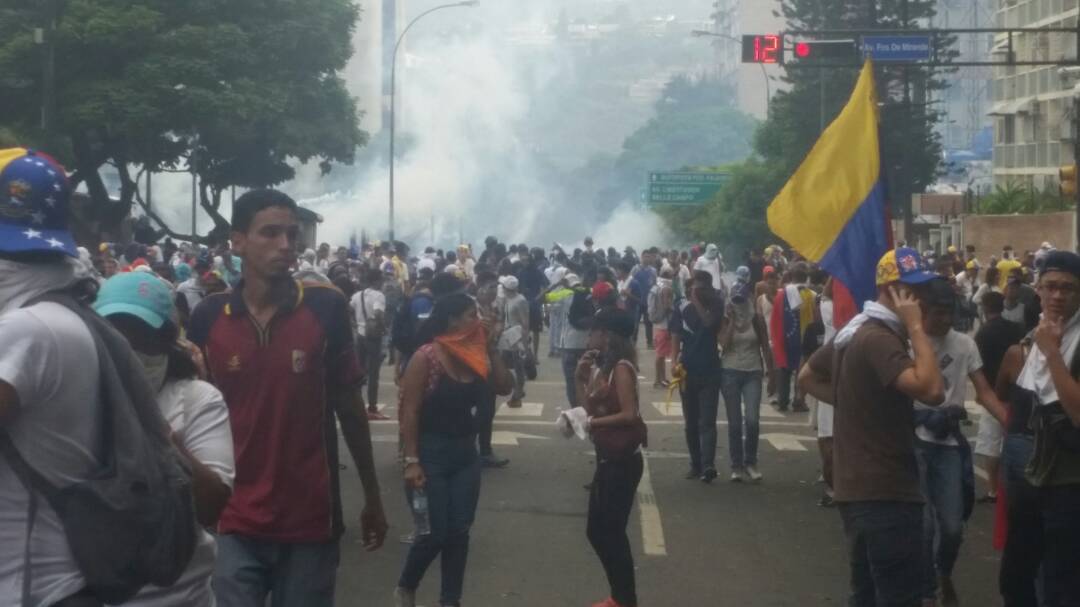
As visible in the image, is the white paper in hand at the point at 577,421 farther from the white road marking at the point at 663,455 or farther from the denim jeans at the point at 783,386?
the denim jeans at the point at 783,386

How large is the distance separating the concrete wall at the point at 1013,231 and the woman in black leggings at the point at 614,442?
35362 mm

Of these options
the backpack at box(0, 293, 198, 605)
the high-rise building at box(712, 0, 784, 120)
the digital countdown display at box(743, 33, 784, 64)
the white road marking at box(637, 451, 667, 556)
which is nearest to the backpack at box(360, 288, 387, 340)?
the white road marking at box(637, 451, 667, 556)

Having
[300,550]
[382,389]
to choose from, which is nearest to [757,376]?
[300,550]

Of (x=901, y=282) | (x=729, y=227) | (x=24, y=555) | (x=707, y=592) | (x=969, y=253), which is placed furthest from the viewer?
(x=729, y=227)

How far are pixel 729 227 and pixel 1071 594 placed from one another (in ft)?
195

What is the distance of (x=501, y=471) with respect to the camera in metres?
15.0

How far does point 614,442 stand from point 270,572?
129 inches

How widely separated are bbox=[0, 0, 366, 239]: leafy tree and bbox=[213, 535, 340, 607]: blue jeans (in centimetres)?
3035

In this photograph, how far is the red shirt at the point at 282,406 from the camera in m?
5.74

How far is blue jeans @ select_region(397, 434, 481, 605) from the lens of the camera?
816 centimetres

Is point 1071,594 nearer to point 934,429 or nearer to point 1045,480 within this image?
point 1045,480

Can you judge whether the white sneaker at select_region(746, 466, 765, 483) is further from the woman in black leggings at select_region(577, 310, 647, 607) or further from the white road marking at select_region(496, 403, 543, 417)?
the white road marking at select_region(496, 403, 543, 417)

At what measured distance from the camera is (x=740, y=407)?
14312mm

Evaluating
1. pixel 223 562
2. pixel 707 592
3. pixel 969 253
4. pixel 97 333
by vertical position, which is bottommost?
pixel 707 592
